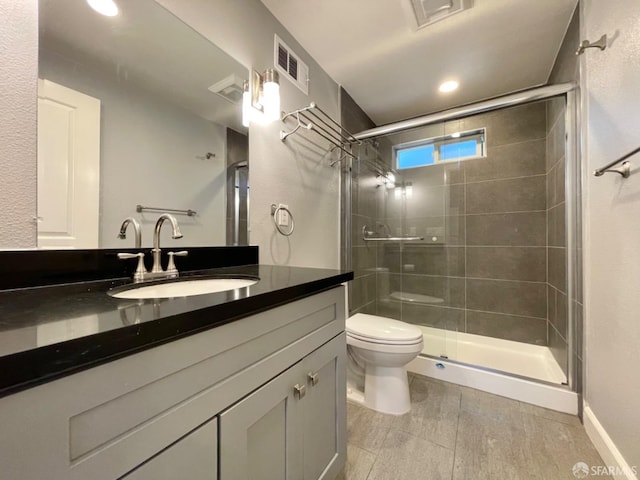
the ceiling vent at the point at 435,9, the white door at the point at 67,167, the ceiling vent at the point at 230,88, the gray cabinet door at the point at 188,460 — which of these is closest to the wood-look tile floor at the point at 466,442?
the gray cabinet door at the point at 188,460

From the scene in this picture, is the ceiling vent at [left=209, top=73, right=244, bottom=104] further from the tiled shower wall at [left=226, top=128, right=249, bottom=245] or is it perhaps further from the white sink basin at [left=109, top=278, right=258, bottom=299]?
the white sink basin at [left=109, top=278, right=258, bottom=299]

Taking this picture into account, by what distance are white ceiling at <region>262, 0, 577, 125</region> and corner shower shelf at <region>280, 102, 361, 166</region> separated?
400 millimetres

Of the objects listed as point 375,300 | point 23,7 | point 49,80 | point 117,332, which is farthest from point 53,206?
point 375,300

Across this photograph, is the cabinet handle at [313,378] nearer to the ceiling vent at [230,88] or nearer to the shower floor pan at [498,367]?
the ceiling vent at [230,88]

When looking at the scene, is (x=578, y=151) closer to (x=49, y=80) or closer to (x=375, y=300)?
(x=375, y=300)

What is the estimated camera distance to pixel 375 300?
251cm

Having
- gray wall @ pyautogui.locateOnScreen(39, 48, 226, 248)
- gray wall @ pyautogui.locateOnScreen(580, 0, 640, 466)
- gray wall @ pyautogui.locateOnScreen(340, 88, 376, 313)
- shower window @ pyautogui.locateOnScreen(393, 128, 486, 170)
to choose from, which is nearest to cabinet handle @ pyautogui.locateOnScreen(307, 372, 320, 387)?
gray wall @ pyautogui.locateOnScreen(39, 48, 226, 248)

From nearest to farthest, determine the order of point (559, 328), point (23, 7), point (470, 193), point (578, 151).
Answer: point (23, 7) → point (578, 151) → point (559, 328) → point (470, 193)

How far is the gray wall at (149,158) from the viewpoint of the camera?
85 cm

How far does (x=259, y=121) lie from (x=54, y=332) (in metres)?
1.26

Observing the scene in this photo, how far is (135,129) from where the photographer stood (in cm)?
95

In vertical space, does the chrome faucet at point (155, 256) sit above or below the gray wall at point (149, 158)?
below

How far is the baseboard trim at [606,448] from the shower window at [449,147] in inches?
77.3

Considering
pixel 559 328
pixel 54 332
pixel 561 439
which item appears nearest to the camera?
pixel 54 332
